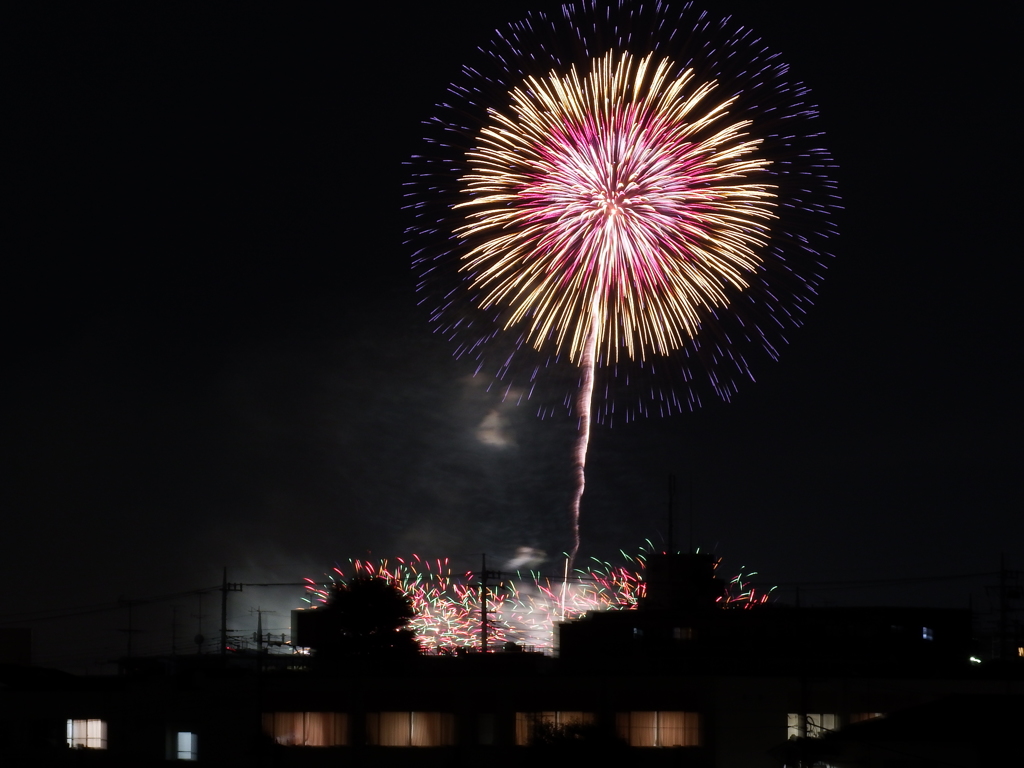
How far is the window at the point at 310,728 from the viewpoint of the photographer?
63.7 m

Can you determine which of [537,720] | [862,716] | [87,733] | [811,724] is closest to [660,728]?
[537,720]

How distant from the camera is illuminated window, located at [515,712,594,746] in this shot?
61031mm

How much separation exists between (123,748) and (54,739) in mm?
3606

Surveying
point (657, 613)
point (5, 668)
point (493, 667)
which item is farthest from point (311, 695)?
point (657, 613)

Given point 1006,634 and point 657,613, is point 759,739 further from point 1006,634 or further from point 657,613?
point 1006,634

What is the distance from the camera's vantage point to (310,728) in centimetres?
6400

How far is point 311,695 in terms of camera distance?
64.1 m

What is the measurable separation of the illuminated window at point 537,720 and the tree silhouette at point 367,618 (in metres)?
42.5

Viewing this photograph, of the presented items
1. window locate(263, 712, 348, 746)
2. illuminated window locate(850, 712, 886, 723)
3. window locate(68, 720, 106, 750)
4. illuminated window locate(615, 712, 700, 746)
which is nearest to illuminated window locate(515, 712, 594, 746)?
illuminated window locate(615, 712, 700, 746)

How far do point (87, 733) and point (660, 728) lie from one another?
28.6m

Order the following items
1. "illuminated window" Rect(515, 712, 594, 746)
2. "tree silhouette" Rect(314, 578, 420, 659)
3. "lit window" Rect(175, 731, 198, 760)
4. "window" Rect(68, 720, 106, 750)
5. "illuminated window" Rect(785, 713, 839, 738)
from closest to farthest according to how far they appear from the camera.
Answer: "illuminated window" Rect(785, 713, 839, 738) < "illuminated window" Rect(515, 712, 594, 746) < "lit window" Rect(175, 731, 198, 760) < "window" Rect(68, 720, 106, 750) < "tree silhouette" Rect(314, 578, 420, 659)

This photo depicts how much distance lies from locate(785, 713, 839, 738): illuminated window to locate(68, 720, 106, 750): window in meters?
33.3

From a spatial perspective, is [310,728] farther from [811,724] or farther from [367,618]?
[367,618]

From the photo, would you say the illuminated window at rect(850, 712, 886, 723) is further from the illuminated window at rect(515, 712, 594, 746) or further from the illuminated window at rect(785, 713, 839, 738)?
the illuminated window at rect(515, 712, 594, 746)
